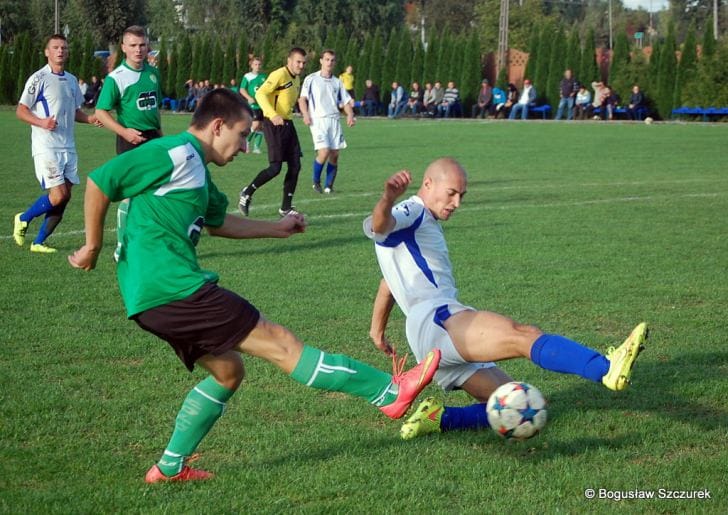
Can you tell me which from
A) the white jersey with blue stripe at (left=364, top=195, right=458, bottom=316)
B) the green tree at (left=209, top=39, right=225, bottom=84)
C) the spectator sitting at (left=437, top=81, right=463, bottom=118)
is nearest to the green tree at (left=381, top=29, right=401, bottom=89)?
the spectator sitting at (left=437, top=81, right=463, bottom=118)

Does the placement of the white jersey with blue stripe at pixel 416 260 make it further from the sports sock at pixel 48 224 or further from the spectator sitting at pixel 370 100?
the spectator sitting at pixel 370 100

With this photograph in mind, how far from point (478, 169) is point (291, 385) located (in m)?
13.6

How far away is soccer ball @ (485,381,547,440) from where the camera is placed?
4.37m

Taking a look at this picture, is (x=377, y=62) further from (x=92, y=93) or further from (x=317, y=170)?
(x=317, y=170)

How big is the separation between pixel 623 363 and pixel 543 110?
3774cm

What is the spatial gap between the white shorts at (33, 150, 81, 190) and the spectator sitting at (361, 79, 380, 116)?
1347 inches

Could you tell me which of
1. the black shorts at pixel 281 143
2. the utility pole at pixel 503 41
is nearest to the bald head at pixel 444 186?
→ the black shorts at pixel 281 143

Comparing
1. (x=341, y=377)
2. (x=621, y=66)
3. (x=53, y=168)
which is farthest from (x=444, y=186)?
(x=621, y=66)

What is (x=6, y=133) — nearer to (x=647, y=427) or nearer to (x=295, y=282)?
(x=295, y=282)

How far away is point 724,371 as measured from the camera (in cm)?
593

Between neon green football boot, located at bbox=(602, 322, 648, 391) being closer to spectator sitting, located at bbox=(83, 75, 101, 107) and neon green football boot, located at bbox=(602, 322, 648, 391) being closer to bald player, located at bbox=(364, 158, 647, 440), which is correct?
bald player, located at bbox=(364, 158, 647, 440)

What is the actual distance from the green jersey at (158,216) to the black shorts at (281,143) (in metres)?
8.97

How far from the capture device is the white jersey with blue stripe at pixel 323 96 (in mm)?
15383

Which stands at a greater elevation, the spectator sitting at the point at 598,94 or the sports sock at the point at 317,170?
the spectator sitting at the point at 598,94
